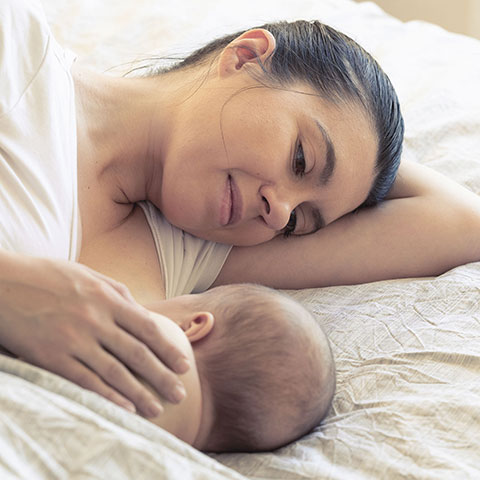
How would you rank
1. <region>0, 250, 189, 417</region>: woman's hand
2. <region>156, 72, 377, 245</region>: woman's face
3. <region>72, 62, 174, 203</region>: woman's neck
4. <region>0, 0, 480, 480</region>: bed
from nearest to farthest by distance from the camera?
<region>0, 0, 480, 480</region>: bed < <region>0, 250, 189, 417</region>: woman's hand < <region>156, 72, 377, 245</region>: woman's face < <region>72, 62, 174, 203</region>: woman's neck

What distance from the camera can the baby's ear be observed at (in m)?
0.92

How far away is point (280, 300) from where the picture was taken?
37.1 inches

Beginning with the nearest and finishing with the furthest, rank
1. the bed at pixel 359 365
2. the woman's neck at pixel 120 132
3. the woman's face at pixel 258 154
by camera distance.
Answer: the bed at pixel 359 365, the woman's face at pixel 258 154, the woman's neck at pixel 120 132

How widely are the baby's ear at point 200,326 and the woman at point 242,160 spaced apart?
0.29 meters

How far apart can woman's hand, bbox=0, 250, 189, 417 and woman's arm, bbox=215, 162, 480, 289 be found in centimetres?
53

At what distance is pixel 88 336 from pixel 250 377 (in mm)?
196

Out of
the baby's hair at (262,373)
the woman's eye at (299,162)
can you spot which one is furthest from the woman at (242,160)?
the baby's hair at (262,373)

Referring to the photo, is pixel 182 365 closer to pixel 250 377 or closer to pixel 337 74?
pixel 250 377

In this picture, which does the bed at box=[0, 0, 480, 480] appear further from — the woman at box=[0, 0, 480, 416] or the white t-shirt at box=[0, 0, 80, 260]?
the white t-shirt at box=[0, 0, 80, 260]

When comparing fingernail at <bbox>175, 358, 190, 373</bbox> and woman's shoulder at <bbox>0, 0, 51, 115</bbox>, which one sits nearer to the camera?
fingernail at <bbox>175, 358, 190, 373</bbox>

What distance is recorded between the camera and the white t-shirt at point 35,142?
107cm

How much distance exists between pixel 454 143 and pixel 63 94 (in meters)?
0.87

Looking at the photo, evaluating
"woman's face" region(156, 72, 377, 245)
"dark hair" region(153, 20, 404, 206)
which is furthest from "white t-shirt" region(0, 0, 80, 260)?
"dark hair" region(153, 20, 404, 206)

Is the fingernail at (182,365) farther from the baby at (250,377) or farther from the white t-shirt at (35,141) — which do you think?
the white t-shirt at (35,141)
